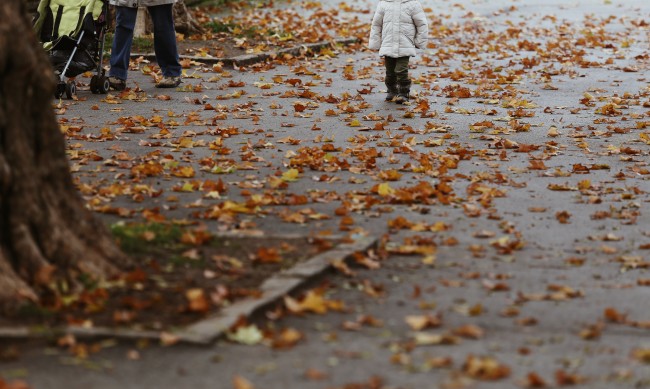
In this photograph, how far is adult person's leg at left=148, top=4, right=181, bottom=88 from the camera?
1315cm

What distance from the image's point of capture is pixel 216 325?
5059mm

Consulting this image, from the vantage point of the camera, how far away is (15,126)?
5453 millimetres

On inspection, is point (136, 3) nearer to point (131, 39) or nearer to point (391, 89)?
point (131, 39)

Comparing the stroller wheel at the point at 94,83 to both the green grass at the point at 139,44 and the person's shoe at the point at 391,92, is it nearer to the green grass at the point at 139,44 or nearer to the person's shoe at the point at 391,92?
the green grass at the point at 139,44

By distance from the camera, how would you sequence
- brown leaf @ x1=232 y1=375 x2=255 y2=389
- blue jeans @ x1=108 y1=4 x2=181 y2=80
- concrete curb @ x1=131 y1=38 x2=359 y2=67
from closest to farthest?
brown leaf @ x1=232 y1=375 x2=255 y2=389 < blue jeans @ x1=108 y1=4 x2=181 y2=80 < concrete curb @ x1=131 y1=38 x2=359 y2=67

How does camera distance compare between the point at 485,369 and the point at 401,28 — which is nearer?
the point at 485,369

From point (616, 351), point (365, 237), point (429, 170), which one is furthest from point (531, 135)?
point (616, 351)

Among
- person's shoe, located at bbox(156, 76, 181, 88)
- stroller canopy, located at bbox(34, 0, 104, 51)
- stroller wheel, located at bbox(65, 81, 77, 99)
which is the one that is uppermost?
stroller canopy, located at bbox(34, 0, 104, 51)

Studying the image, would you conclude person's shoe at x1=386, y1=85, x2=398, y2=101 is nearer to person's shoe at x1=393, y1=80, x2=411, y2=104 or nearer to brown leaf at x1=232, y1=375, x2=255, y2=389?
person's shoe at x1=393, y1=80, x2=411, y2=104

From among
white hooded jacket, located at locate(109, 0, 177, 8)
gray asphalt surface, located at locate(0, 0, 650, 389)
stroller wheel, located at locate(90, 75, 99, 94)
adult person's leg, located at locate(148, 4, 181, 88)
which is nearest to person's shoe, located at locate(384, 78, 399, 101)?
gray asphalt surface, located at locate(0, 0, 650, 389)

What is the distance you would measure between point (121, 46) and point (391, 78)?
301cm

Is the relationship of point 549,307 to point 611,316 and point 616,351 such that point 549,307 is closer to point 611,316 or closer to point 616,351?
point 611,316

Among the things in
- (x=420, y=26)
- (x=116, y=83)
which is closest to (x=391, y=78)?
(x=420, y=26)

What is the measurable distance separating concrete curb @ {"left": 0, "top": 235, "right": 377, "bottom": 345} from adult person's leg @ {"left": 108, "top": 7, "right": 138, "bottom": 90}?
752 centimetres
